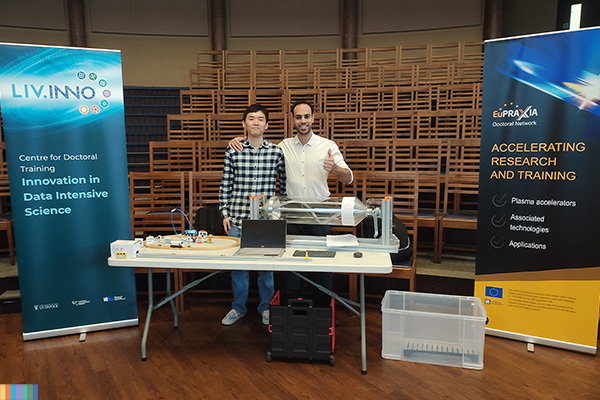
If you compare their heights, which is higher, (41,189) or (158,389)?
(41,189)

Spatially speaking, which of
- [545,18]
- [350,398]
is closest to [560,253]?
[350,398]

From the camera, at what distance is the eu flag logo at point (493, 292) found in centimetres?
232

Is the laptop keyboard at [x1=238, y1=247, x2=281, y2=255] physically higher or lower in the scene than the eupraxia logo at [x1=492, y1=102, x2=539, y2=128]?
lower

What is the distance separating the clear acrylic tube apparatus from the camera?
1906 millimetres

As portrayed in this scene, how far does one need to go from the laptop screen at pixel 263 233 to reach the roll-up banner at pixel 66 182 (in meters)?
0.91

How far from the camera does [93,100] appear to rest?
7.67 feet

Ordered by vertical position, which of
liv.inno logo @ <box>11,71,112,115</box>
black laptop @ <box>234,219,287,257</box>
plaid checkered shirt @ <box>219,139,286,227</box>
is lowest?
black laptop @ <box>234,219,287,257</box>

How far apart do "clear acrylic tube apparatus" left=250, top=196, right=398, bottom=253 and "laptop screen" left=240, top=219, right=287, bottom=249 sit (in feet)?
0.19

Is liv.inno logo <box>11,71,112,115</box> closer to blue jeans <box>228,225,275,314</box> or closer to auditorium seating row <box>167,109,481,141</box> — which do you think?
blue jeans <box>228,225,275,314</box>

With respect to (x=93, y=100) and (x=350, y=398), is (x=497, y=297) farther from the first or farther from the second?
(x=93, y=100)

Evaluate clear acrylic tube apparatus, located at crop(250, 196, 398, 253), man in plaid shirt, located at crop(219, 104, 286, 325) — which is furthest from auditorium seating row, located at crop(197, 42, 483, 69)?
clear acrylic tube apparatus, located at crop(250, 196, 398, 253)

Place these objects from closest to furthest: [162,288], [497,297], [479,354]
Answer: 1. [479,354]
2. [497,297]
3. [162,288]

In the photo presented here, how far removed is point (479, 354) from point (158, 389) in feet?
5.13

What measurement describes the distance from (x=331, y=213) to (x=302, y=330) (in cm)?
63
